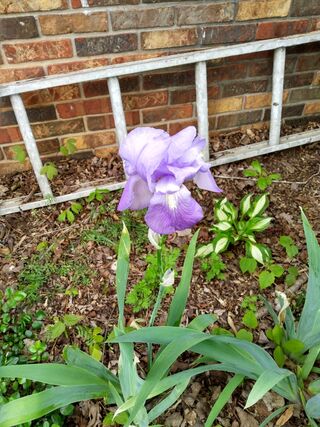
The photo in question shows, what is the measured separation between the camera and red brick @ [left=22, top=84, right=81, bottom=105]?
191 cm

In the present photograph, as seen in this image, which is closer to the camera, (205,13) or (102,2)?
(102,2)

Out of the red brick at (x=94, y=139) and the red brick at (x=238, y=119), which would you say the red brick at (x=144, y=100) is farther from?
the red brick at (x=238, y=119)

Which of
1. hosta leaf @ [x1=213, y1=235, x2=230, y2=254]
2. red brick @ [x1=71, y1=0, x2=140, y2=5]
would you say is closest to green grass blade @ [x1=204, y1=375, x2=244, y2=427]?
hosta leaf @ [x1=213, y1=235, x2=230, y2=254]

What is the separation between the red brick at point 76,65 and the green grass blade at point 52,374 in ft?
4.68

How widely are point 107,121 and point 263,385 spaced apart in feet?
5.34

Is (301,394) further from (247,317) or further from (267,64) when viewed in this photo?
(267,64)

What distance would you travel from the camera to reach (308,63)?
216 cm

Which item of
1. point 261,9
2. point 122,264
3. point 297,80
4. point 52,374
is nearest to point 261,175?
point 297,80

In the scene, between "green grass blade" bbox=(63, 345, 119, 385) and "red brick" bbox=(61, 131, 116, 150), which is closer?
"green grass blade" bbox=(63, 345, 119, 385)

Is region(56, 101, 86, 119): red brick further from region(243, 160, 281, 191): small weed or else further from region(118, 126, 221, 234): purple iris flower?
region(118, 126, 221, 234): purple iris flower

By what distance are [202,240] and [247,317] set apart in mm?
470

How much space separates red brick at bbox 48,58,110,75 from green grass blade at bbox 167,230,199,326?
117cm

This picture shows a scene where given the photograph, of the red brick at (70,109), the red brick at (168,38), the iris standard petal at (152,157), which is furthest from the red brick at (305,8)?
the iris standard petal at (152,157)

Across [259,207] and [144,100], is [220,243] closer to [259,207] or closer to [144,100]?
[259,207]
